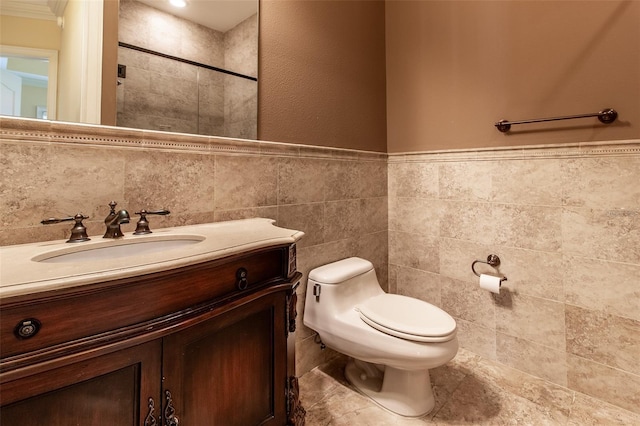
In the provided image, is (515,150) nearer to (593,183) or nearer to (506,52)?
(593,183)

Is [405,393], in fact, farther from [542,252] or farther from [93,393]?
[93,393]

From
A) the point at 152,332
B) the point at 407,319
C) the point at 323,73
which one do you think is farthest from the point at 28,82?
the point at 407,319

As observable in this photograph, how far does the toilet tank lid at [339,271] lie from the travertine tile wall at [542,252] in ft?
1.89

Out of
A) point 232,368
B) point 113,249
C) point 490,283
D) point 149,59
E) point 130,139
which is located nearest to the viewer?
point 232,368

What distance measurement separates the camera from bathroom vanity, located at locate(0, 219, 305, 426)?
0.56 metres

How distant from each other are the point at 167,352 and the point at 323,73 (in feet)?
5.44

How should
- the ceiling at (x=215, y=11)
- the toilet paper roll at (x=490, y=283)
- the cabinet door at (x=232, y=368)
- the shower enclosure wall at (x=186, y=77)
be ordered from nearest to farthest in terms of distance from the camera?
the cabinet door at (x=232, y=368)
the shower enclosure wall at (x=186, y=77)
the ceiling at (x=215, y=11)
the toilet paper roll at (x=490, y=283)

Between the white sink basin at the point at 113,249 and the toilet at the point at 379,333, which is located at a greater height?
the white sink basin at the point at 113,249

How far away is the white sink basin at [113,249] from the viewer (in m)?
0.87

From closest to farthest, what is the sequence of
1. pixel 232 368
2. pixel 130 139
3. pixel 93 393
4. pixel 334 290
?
1. pixel 93 393
2. pixel 232 368
3. pixel 130 139
4. pixel 334 290

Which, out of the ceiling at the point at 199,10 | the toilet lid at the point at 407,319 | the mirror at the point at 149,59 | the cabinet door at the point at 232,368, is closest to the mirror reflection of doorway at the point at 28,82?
the mirror at the point at 149,59

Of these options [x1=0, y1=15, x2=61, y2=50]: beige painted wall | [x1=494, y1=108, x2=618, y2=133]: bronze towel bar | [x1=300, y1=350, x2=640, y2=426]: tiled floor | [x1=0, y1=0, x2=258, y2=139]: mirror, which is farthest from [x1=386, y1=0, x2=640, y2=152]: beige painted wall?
[x1=0, y1=15, x2=61, y2=50]: beige painted wall

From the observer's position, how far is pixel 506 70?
1.77 meters

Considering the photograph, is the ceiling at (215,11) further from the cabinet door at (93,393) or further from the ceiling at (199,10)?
the cabinet door at (93,393)
